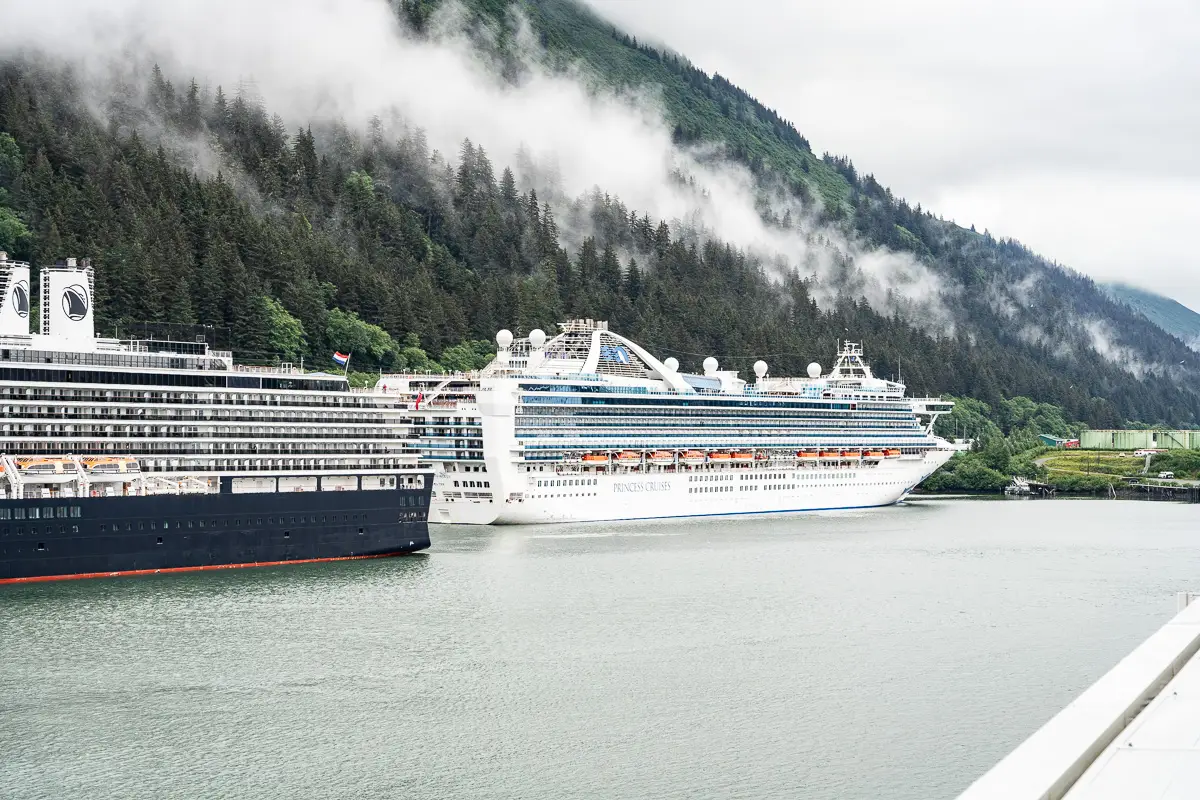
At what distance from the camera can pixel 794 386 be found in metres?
101

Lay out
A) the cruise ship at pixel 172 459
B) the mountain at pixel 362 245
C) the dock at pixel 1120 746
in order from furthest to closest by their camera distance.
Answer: the mountain at pixel 362 245 < the cruise ship at pixel 172 459 < the dock at pixel 1120 746

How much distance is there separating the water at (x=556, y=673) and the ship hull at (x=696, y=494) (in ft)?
53.7

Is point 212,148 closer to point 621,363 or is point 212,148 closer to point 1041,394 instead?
point 621,363

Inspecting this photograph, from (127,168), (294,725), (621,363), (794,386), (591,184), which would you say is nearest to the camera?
(294,725)

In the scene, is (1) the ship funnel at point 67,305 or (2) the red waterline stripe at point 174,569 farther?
(1) the ship funnel at point 67,305

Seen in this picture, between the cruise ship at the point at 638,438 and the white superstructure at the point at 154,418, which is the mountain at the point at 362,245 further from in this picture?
the white superstructure at the point at 154,418

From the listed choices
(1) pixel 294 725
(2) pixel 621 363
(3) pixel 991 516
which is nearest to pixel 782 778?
(1) pixel 294 725

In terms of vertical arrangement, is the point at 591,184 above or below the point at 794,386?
above

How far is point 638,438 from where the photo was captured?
282 ft

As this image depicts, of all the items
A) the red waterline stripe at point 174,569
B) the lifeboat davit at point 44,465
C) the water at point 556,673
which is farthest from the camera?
the lifeboat davit at point 44,465

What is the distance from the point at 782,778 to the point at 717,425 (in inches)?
2504

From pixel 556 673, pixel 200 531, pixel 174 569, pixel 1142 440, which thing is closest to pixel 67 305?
pixel 200 531

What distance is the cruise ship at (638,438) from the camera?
78125mm

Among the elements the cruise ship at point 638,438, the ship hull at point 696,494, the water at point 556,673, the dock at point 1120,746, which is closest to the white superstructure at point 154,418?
the water at point 556,673
